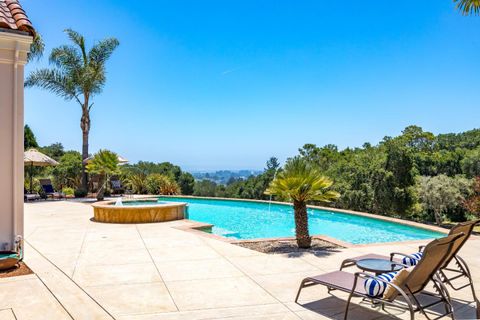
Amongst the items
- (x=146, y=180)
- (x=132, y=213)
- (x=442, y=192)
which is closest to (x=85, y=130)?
(x=146, y=180)

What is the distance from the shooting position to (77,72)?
A: 69.5 feet

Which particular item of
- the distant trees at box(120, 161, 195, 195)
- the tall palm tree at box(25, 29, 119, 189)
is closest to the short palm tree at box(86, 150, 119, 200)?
the tall palm tree at box(25, 29, 119, 189)

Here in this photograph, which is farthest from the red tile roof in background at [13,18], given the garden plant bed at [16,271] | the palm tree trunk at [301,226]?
the palm tree trunk at [301,226]

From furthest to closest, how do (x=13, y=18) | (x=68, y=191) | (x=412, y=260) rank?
(x=68, y=191)
(x=13, y=18)
(x=412, y=260)

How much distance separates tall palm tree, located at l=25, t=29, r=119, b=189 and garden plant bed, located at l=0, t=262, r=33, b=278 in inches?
666

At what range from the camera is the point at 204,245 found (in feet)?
28.2

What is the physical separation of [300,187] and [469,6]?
221 inches

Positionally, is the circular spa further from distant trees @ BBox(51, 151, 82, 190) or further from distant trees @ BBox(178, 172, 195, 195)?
distant trees @ BBox(178, 172, 195, 195)

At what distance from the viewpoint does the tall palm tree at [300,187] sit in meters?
8.28

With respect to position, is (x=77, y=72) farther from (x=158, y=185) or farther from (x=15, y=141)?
(x=15, y=141)

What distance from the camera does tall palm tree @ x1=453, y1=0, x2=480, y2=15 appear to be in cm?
819

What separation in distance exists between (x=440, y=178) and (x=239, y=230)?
835 cm

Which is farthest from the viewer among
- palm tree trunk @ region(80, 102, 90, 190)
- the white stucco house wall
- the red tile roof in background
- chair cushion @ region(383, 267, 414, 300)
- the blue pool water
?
palm tree trunk @ region(80, 102, 90, 190)

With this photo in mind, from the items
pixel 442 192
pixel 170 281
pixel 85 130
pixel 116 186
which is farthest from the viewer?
pixel 116 186
